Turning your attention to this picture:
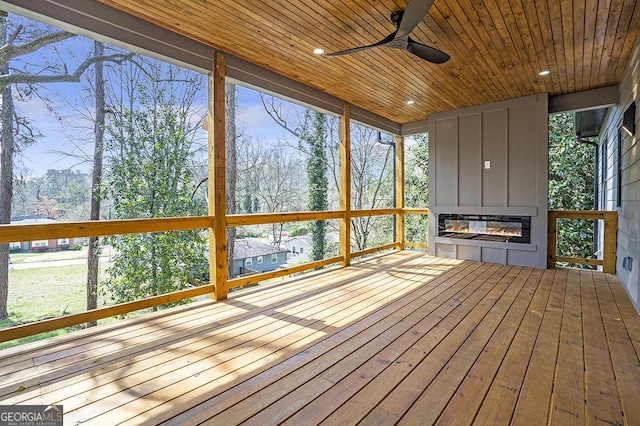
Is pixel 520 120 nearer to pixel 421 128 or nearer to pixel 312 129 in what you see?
pixel 421 128

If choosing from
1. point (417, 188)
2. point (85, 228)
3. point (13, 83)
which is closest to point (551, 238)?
point (417, 188)

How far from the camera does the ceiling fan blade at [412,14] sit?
88.3 inches

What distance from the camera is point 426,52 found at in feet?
9.74

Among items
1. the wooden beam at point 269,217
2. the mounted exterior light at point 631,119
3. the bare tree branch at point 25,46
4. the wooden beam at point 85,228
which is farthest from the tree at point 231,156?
the mounted exterior light at point 631,119

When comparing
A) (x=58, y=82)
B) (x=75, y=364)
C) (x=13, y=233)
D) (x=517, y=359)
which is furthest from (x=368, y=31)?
(x=58, y=82)

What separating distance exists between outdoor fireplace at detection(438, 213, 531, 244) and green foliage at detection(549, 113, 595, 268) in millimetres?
3559

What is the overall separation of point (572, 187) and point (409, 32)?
7.75 m

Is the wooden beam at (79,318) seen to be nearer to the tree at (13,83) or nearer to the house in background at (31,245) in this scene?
the house in background at (31,245)

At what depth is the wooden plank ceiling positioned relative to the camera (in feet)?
8.81

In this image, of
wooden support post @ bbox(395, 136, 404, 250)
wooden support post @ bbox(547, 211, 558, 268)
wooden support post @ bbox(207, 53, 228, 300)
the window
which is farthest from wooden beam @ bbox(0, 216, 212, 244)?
the window

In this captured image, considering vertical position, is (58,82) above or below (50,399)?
above

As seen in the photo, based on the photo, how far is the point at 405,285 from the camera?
405cm

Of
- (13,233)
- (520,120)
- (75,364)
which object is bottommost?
(75,364)

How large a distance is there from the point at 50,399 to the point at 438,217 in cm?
601
